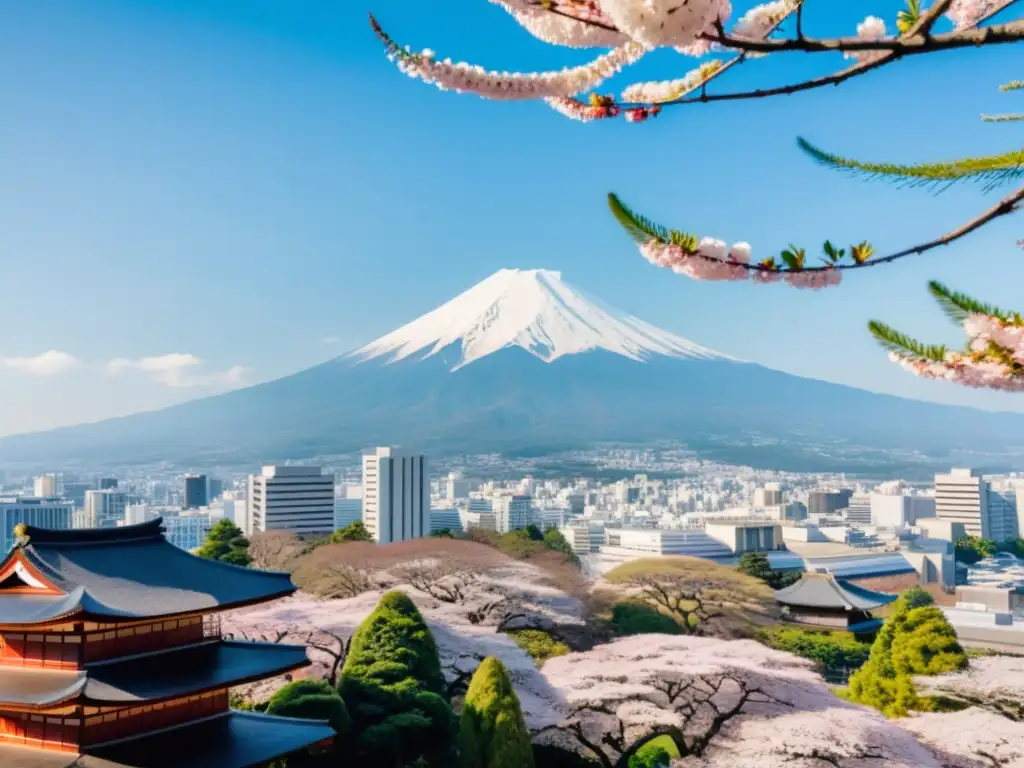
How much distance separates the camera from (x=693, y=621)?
14.6m

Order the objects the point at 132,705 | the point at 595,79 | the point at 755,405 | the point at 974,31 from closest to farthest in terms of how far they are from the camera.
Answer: the point at 974,31
the point at 595,79
the point at 132,705
the point at 755,405

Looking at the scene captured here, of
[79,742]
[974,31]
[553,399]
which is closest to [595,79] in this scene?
[974,31]

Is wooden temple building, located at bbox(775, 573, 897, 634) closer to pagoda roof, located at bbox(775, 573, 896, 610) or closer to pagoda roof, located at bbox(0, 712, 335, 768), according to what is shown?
pagoda roof, located at bbox(775, 573, 896, 610)

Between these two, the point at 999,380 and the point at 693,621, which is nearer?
the point at 999,380

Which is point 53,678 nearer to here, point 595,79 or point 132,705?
point 132,705

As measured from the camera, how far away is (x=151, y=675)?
6.85 meters

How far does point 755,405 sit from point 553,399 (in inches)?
1208

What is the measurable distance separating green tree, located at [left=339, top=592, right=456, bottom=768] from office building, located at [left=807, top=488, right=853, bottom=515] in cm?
6060

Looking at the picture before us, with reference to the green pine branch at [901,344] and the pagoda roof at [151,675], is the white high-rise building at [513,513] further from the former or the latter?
the green pine branch at [901,344]

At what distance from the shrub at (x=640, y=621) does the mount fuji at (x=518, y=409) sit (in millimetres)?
87165

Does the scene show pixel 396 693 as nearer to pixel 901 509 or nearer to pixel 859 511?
pixel 901 509

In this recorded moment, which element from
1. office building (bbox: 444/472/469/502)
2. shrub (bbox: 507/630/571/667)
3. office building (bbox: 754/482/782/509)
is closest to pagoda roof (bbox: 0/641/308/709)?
shrub (bbox: 507/630/571/667)

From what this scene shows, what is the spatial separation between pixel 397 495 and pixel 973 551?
81.8ft

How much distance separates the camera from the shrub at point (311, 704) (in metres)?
9.34
